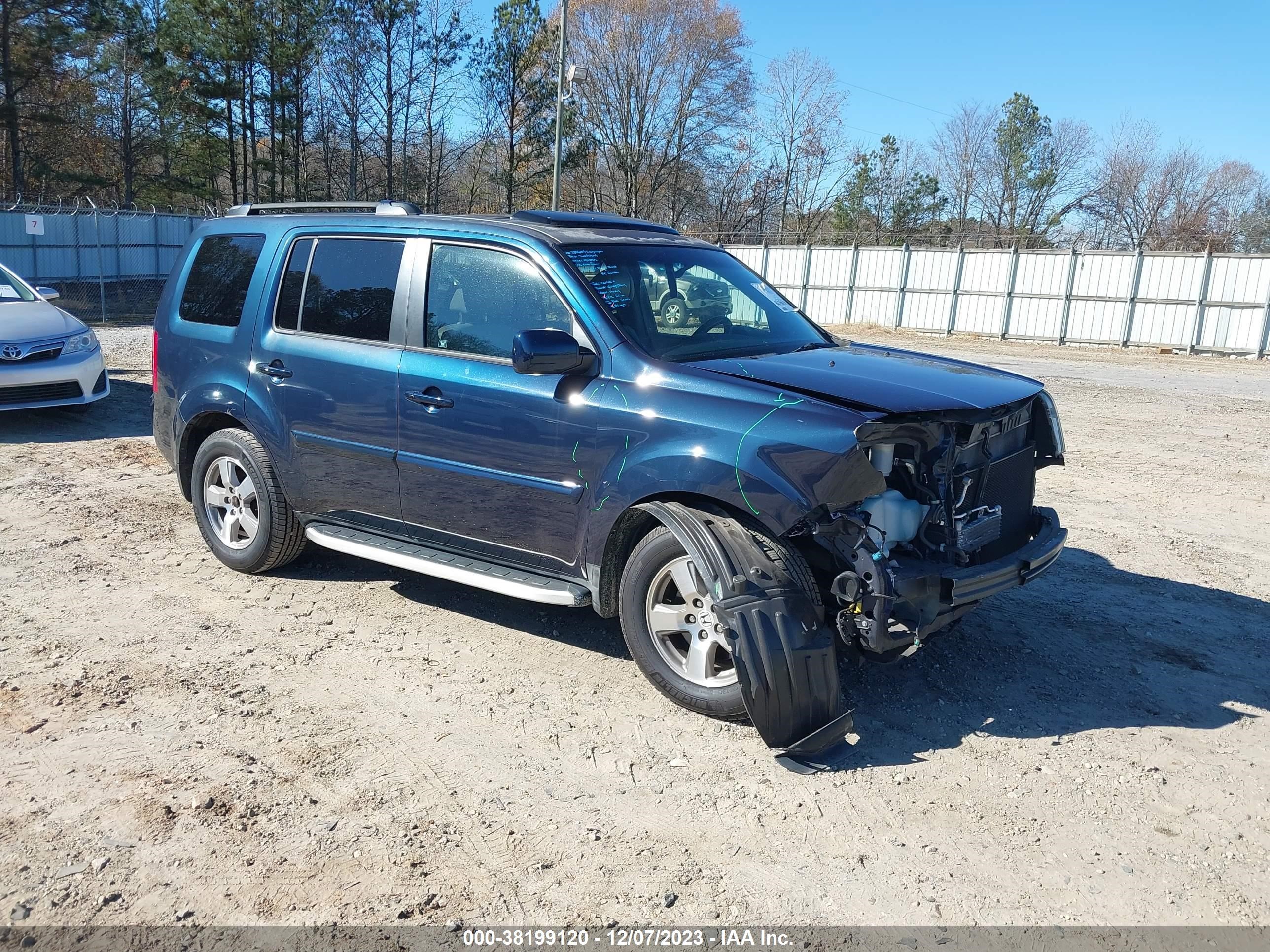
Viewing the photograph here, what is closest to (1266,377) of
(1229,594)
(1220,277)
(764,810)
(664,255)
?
(1220,277)

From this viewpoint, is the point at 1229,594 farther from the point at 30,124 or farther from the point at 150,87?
the point at 150,87

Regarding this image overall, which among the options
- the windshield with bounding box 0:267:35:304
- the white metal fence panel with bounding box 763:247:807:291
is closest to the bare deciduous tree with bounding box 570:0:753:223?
the white metal fence panel with bounding box 763:247:807:291

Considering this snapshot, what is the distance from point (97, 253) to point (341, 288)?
25390 mm

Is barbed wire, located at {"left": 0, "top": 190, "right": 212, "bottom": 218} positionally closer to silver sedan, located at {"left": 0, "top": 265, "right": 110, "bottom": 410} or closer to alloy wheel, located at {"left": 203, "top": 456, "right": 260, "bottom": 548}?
silver sedan, located at {"left": 0, "top": 265, "right": 110, "bottom": 410}

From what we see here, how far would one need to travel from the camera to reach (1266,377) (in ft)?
65.3

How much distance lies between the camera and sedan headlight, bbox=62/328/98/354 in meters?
9.68

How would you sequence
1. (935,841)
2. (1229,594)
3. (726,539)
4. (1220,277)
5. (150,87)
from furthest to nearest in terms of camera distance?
(150,87), (1220,277), (1229,594), (726,539), (935,841)

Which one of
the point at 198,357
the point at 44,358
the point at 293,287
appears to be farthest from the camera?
the point at 44,358

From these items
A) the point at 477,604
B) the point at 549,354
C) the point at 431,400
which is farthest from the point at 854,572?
the point at 477,604

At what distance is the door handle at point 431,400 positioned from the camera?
4.69 m

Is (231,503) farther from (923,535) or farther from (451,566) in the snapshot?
(923,535)

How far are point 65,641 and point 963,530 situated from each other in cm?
415

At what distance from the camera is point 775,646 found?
12.1 feet

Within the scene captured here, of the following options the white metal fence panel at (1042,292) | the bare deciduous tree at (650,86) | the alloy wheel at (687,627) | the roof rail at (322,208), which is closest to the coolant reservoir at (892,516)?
the alloy wheel at (687,627)
